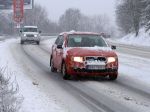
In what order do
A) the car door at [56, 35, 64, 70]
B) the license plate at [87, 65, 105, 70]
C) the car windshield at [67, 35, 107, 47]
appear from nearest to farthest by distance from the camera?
the license plate at [87, 65, 105, 70] < the car windshield at [67, 35, 107, 47] < the car door at [56, 35, 64, 70]

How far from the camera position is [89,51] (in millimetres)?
15945

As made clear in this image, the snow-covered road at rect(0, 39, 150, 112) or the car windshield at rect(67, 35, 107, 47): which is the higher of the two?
the car windshield at rect(67, 35, 107, 47)

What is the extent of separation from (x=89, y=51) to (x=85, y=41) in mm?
1176

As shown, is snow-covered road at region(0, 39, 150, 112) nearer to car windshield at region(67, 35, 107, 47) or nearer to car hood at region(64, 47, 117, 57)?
car hood at region(64, 47, 117, 57)

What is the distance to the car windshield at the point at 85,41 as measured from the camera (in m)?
17.0

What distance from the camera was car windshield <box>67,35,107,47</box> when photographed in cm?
1696

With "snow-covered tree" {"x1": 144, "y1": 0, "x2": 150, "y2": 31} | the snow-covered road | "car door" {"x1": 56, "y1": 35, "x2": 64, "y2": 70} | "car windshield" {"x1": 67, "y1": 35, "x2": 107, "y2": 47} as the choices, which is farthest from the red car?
"snow-covered tree" {"x1": 144, "y1": 0, "x2": 150, "y2": 31}

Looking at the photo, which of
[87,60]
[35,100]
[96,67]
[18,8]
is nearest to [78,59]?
[87,60]

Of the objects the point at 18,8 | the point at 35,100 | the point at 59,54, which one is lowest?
the point at 18,8

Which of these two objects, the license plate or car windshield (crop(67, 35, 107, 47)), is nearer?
the license plate

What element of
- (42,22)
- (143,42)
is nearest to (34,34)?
(143,42)

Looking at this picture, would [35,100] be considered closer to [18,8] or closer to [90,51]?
[90,51]

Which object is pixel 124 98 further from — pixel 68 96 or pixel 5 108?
pixel 5 108

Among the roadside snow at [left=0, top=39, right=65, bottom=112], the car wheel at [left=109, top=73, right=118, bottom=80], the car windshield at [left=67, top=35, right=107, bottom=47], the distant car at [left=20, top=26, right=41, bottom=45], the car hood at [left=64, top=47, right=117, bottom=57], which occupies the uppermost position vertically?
the car windshield at [left=67, top=35, right=107, bottom=47]
